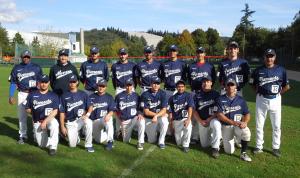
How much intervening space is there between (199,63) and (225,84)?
2.62 feet

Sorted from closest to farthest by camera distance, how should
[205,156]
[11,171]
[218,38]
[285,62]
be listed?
[11,171], [205,156], [285,62], [218,38]

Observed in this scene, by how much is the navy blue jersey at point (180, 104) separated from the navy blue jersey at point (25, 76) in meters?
2.86

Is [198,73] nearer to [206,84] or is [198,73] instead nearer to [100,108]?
[206,84]

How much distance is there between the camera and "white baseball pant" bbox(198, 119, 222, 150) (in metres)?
6.74

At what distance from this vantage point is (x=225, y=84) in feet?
23.5

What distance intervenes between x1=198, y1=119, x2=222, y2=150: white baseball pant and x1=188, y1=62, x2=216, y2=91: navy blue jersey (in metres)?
0.91

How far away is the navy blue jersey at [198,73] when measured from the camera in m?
7.60

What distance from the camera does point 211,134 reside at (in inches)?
284

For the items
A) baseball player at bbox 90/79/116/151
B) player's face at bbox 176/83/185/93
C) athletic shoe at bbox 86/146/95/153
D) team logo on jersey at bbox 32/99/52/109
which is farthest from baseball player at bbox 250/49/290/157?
team logo on jersey at bbox 32/99/52/109

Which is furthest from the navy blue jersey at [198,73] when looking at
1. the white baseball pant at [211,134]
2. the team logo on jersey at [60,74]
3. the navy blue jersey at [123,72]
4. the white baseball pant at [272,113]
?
the team logo on jersey at [60,74]

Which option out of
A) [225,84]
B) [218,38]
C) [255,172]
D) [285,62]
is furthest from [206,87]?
[218,38]

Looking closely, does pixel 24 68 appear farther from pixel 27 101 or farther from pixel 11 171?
pixel 11 171

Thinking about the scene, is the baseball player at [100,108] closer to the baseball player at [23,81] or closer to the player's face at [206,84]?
the baseball player at [23,81]

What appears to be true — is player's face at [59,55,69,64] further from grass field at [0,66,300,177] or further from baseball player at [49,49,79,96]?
grass field at [0,66,300,177]
